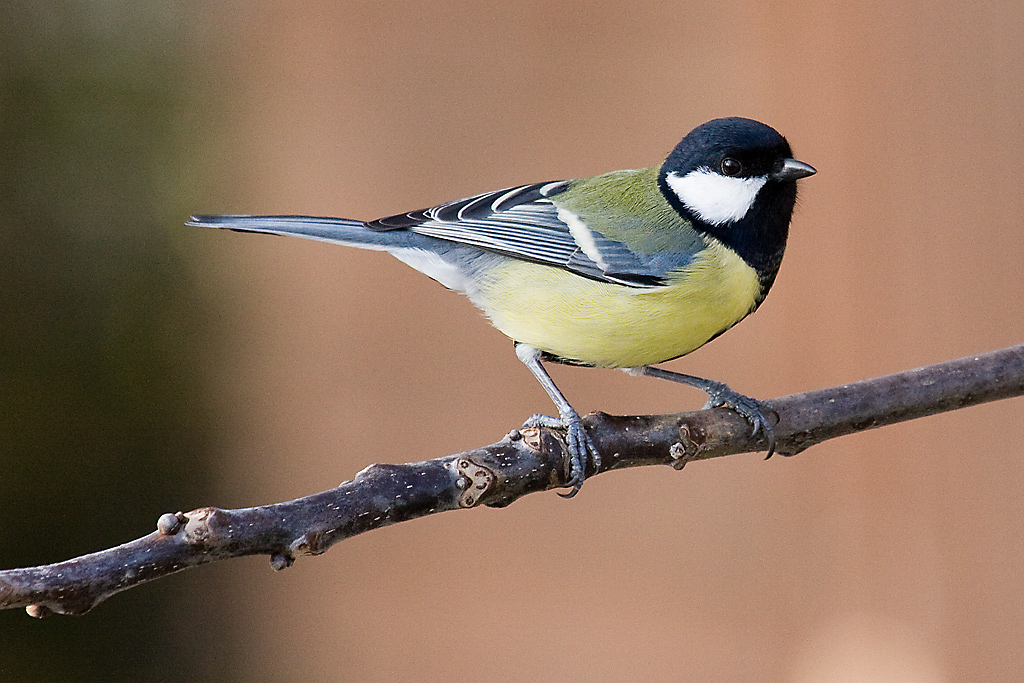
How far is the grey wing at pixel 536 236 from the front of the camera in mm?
1011

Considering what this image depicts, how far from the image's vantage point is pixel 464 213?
1.09m

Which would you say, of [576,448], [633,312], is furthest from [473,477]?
[633,312]

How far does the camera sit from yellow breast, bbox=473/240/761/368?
98cm

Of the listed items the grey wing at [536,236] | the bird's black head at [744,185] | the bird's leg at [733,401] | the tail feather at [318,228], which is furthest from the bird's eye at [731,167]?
the tail feather at [318,228]

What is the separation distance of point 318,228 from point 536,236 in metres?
0.25

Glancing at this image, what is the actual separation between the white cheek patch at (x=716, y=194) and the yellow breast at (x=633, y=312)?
1.5 inches

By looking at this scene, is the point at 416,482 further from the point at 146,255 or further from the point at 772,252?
the point at 146,255

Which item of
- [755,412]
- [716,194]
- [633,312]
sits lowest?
[755,412]

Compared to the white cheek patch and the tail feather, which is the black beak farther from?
the tail feather

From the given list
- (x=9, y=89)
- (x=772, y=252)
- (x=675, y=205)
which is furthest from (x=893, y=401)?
(x=9, y=89)

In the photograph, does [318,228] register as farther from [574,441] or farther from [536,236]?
[574,441]

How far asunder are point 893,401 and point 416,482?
0.58 m

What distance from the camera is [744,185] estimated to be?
98 centimetres

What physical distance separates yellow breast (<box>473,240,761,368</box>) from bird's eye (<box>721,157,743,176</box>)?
81mm
